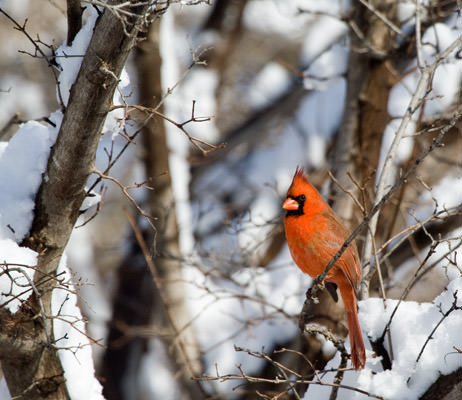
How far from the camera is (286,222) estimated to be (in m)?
3.41

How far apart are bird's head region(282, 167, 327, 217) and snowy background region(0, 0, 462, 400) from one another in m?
0.57

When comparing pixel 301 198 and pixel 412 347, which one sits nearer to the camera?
pixel 412 347

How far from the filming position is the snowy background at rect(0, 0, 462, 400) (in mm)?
2549

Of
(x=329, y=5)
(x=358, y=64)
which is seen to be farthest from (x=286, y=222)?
(x=329, y=5)

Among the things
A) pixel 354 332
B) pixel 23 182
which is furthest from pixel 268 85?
pixel 23 182

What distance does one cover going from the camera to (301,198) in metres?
3.42

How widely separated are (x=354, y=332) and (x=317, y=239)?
59 cm

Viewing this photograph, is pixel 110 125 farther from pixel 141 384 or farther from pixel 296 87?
pixel 141 384

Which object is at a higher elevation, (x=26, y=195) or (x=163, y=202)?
(x=163, y=202)

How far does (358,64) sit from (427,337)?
2.62m

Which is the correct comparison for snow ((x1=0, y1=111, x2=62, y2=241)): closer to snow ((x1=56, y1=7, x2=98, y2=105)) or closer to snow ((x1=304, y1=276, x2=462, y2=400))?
snow ((x1=56, y1=7, x2=98, y2=105))

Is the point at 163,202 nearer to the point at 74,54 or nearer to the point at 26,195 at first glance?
the point at 26,195

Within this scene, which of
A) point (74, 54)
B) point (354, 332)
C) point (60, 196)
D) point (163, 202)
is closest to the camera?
point (74, 54)

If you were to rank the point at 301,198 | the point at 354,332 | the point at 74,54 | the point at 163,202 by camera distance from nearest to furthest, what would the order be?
1. the point at 74,54
2. the point at 354,332
3. the point at 301,198
4. the point at 163,202
